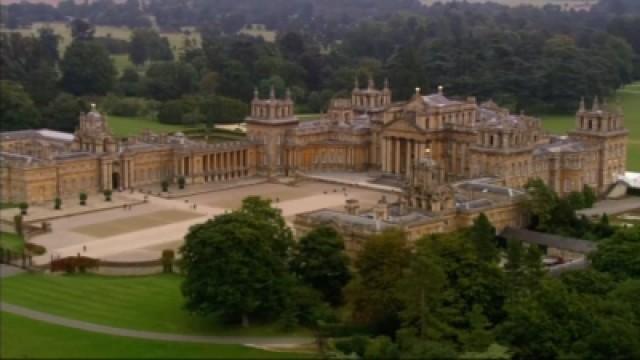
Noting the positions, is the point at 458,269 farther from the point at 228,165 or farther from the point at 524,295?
the point at 228,165

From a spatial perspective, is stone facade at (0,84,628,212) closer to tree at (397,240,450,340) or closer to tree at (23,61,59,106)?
tree at (23,61,59,106)

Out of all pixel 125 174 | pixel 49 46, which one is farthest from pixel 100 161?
pixel 49 46

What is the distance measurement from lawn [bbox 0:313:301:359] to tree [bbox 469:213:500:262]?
11.9 meters

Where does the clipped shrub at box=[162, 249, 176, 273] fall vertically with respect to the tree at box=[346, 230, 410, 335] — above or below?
below

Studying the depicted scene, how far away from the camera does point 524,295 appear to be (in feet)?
142

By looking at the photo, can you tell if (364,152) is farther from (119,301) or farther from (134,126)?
(119,301)

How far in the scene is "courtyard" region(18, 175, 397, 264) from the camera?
5809 centimetres

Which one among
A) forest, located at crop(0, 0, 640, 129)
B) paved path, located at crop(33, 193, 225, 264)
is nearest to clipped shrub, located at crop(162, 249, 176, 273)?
paved path, located at crop(33, 193, 225, 264)

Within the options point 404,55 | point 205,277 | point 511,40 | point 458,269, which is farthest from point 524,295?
point 511,40

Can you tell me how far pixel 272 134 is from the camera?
82.1 metres

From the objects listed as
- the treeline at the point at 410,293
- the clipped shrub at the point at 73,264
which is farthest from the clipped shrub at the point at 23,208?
the treeline at the point at 410,293

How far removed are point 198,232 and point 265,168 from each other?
36533 millimetres

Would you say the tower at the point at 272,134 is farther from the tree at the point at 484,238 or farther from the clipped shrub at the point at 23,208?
the tree at the point at 484,238

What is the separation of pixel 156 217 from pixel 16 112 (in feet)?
113
